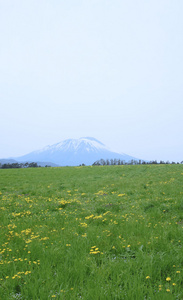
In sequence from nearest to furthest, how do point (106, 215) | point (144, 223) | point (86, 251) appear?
point (86, 251) → point (144, 223) → point (106, 215)

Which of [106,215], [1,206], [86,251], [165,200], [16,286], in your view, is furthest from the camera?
[1,206]

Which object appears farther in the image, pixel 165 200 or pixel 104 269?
pixel 165 200

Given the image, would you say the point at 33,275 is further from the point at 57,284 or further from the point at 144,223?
the point at 144,223

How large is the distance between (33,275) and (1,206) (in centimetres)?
816

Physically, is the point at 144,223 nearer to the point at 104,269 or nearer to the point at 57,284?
the point at 104,269

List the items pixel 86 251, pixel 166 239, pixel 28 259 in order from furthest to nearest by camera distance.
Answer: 1. pixel 166 239
2. pixel 86 251
3. pixel 28 259

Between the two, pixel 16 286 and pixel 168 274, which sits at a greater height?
pixel 168 274

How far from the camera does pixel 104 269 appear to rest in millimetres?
4449

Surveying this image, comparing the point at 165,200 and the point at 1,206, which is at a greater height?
the point at 165,200

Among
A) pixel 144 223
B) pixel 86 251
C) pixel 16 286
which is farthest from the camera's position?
pixel 144 223

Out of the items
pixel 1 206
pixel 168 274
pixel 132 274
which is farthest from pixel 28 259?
pixel 1 206

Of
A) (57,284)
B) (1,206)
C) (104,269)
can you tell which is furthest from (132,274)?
(1,206)

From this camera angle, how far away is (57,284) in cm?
404

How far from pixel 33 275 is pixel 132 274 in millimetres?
2425
